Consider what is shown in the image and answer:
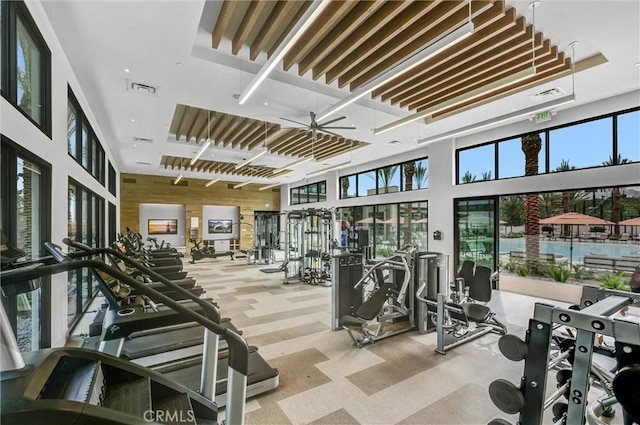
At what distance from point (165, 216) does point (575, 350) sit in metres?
15.3

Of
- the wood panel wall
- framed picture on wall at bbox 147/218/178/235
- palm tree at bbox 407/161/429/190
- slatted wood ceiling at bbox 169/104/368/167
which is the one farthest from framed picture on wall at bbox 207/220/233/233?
palm tree at bbox 407/161/429/190

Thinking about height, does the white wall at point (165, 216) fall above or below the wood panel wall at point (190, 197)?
below

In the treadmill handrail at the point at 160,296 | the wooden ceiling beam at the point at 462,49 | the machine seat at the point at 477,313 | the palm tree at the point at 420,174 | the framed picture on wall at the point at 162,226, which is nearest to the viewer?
the treadmill handrail at the point at 160,296

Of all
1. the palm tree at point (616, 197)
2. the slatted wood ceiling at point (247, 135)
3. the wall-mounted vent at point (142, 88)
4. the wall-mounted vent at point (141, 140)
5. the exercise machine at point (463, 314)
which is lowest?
the exercise machine at point (463, 314)

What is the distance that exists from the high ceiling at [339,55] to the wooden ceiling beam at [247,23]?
0.05ft

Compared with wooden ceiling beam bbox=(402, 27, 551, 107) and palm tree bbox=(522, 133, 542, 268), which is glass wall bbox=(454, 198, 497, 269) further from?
wooden ceiling beam bbox=(402, 27, 551, 107)

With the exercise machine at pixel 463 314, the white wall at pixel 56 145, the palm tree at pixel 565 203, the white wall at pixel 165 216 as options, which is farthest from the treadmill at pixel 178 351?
the white wall at pixel 165 216

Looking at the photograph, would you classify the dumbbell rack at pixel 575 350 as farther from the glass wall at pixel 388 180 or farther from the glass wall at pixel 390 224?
the glass wall at pixel 388 180

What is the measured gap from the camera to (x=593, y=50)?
3.90 meters

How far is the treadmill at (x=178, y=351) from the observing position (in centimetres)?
187

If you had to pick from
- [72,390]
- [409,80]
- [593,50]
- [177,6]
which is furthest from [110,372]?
[593,50]

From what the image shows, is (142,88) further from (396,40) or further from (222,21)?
(396,40)

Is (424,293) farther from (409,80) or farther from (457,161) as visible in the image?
(457,161)

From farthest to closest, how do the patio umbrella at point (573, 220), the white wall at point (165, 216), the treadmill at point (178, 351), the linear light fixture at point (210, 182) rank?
1. the white wall at point (165, 216)
2. the linear light fixture at point (210, 182)
3. the patio umbrella at point (573, 220)
4. the treadmill at point (178, 351)
